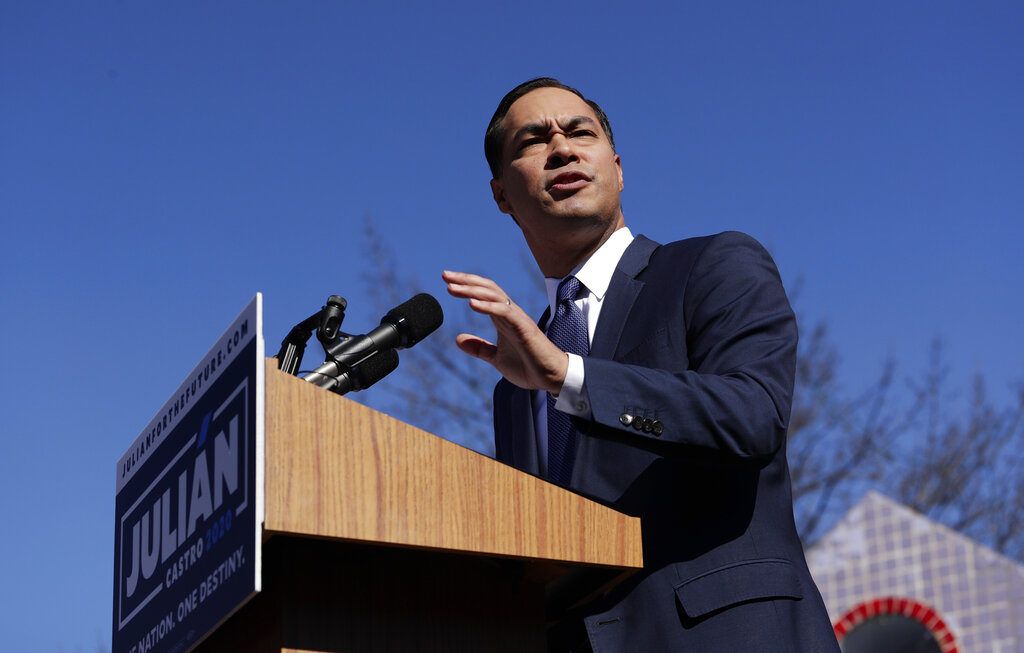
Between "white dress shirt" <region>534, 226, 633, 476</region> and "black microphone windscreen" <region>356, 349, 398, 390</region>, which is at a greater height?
"white dress shirt" <region>534, 226, 633, 476</region>

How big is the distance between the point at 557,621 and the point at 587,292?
2.58 feet

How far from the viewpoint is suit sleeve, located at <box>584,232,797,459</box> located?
6.72ft

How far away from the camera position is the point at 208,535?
1.87 m

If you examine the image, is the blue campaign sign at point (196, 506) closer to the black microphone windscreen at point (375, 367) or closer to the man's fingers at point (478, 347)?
the black microphone windscreen at point (375, 367)

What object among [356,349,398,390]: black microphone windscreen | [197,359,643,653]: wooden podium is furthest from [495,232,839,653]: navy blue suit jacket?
[356,349,398,390]: black microphone windscreen

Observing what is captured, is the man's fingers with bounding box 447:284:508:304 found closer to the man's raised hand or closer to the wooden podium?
the man's raised hand

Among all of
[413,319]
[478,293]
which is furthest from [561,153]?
[478,293]

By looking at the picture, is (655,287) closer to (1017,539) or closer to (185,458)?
(185,458)

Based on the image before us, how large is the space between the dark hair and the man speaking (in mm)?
643

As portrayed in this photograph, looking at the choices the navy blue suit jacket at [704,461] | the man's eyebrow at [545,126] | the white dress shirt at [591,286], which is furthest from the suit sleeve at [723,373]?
the man's eyebrow at [545,126]

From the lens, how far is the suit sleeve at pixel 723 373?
2049 millimetres

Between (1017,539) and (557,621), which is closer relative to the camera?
(557,621)

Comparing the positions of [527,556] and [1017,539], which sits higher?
[1017,539]

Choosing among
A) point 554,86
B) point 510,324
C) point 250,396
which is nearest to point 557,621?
point 510,324
